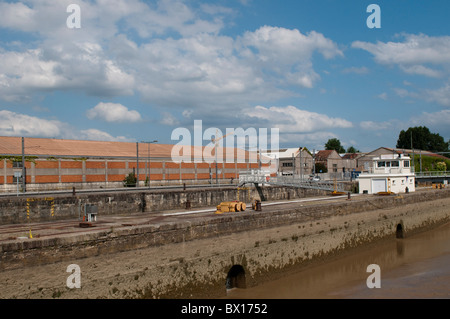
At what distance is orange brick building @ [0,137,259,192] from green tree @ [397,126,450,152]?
87.5 m

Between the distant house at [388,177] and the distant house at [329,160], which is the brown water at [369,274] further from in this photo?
the distant house at [329,160]

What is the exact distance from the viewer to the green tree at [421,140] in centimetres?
13712

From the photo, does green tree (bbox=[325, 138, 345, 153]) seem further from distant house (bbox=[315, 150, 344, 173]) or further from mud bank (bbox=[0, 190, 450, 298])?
mud bank (bbox=[0, 190, 450, 298])

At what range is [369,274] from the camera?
23.5m

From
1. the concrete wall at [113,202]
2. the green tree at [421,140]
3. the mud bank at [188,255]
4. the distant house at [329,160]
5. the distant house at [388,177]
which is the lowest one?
the mud bank at [188,255]

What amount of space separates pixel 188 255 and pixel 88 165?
150ft

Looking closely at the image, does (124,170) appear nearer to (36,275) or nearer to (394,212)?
(394,212)

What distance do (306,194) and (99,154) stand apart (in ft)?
109

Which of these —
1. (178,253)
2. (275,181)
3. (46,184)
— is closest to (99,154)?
(46,184)

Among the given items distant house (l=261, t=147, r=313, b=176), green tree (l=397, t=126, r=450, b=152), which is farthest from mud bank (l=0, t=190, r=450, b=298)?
green tree (l=397, t=126, r=450, b=152)

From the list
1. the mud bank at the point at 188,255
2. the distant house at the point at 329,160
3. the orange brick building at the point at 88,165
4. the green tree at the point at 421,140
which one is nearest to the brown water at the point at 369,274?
the mud bank at the point at 188,255

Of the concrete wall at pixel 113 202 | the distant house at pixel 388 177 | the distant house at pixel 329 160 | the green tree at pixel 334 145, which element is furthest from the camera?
the green tree at pixel 334 145

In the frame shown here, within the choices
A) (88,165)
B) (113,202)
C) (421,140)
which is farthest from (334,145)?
(113,202)

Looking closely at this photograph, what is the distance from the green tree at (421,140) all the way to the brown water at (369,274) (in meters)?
117
